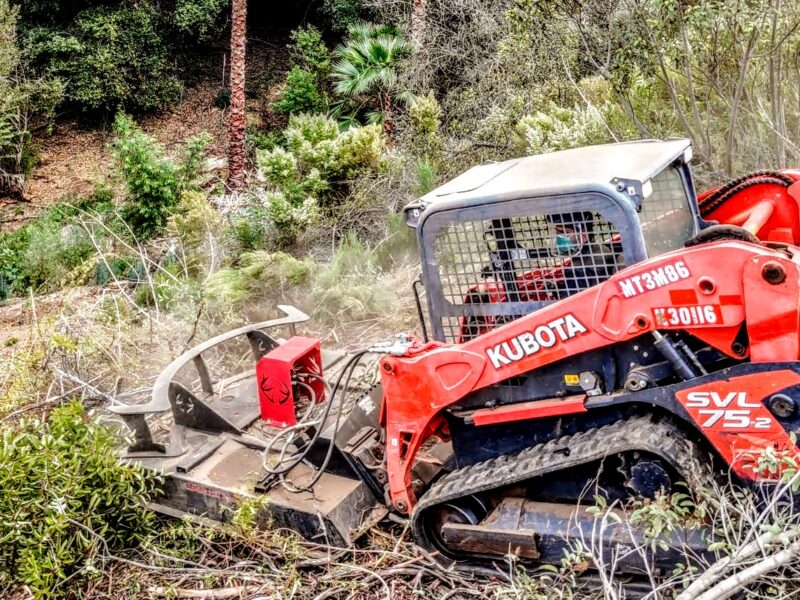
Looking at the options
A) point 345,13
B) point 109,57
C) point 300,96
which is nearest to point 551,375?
point 300,96

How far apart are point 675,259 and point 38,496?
3608mm

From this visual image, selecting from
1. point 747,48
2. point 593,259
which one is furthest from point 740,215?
point 747,48

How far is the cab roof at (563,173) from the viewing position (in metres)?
3.69

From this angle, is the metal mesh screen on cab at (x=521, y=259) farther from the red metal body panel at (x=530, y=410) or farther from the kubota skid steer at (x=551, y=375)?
the red metal body panel at (x=530, y=410)

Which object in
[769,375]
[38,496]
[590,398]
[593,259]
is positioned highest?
[593,259]

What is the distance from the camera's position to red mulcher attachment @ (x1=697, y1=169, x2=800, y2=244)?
4477 millimetres

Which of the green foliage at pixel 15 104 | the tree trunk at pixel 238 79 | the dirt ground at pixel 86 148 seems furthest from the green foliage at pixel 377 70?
the green foliage at pixel 15 104

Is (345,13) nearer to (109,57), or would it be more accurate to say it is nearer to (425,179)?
(109,57)

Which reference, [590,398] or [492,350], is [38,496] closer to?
[492,350]

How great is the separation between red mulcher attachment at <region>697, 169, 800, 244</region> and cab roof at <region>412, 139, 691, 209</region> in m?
0.53

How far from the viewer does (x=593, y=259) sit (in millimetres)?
3754

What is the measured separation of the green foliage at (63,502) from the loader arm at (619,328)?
66.4 inches

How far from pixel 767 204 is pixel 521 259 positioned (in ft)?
5.61

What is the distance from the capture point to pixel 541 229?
3.83m
